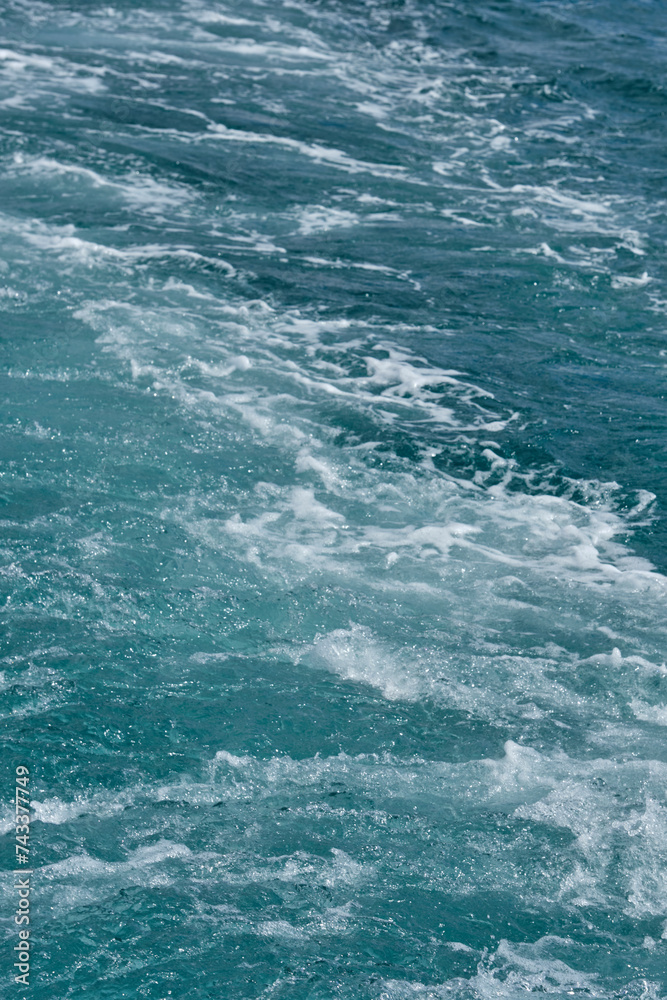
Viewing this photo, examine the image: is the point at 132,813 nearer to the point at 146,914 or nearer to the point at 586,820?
the point at 146,914

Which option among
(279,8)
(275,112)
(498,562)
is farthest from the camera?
(279,8)

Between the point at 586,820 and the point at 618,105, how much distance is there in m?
13.9

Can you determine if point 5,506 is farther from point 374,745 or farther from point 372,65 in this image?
point 372,65

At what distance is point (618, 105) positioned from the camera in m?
16.1

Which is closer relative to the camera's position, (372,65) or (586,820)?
(586,820)

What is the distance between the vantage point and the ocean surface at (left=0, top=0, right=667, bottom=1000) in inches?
198

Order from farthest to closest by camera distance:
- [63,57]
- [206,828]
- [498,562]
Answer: [63,57]
[498,562]
[206,828]

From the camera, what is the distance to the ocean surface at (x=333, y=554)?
5.02 metres

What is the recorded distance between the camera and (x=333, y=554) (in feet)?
24.0

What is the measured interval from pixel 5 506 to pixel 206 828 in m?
3.28

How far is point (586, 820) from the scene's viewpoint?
5461 millimetres

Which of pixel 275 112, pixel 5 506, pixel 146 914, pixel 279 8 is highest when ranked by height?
pixel 279 8

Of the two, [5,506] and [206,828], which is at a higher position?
[5,506]

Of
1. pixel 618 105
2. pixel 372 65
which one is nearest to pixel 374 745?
pixel 618 105
